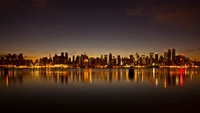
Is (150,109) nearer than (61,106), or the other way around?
(150,109)

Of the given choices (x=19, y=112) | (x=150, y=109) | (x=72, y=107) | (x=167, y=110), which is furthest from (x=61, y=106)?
(x=167, y=110)

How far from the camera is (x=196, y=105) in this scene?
18.9 m

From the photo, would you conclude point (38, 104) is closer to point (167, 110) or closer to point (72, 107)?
point (72, 107)

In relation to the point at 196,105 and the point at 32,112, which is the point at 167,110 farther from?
the point at 32,112

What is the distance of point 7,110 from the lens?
17.0 m

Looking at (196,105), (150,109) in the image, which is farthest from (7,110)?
(196,105)

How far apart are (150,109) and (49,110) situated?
805 centimetres

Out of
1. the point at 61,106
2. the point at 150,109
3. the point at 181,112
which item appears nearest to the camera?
the point at 181,112

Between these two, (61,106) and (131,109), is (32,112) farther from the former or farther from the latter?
(131,109)

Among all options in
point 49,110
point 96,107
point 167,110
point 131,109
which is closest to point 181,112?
point 167,110

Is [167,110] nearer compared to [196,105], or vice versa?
[167,110]

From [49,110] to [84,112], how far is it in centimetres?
285

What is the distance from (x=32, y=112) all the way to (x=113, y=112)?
6.10 m

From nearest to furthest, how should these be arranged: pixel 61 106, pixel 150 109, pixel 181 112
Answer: pixel 181 112
pixel 150 109
pixel 61 106
